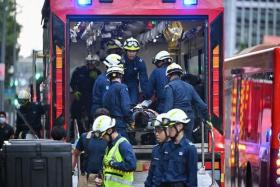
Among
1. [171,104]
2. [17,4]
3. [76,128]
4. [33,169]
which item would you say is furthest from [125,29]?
[17,4]

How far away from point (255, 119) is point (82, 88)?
9.49 ft

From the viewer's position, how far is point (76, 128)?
14.5 metres

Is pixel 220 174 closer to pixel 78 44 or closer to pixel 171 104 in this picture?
pixel 171 104

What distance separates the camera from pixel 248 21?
142750 mm

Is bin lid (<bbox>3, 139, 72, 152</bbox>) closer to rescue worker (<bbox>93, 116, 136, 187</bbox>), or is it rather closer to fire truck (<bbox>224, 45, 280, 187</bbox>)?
rescue worker (<bbox>93, 116, 136, 187</bbox>)

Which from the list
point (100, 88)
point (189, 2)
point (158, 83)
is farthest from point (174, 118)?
point (158, 83)

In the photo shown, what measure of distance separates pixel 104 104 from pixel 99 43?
3489mm

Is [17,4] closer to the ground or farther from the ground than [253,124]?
farther from the ground

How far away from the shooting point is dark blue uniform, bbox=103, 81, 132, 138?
43.1ft

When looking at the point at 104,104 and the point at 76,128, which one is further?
the point at 76,128

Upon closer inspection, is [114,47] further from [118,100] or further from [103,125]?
[103,125]

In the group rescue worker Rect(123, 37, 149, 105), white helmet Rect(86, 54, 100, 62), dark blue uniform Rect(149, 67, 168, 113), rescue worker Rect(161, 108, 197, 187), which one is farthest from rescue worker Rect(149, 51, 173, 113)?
rescue worker Rect(161, 108, 197, 187)

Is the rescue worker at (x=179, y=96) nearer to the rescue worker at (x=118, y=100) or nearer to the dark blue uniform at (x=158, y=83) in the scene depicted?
the rescue worker at (x=118, y=100)

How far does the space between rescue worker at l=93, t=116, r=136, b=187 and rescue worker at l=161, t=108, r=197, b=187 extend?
0.46 meters
